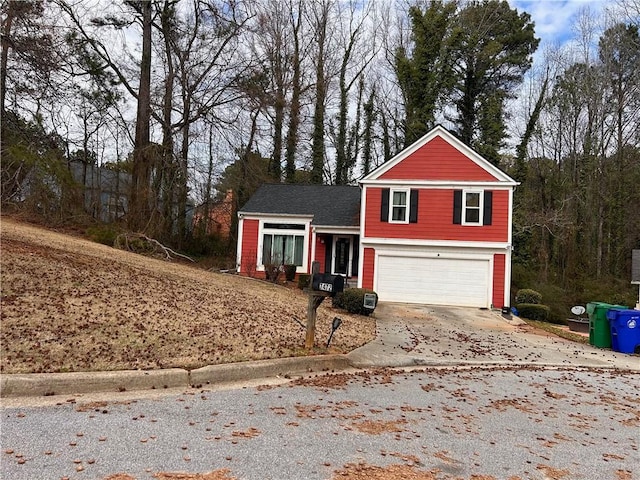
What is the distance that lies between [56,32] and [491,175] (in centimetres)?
1545

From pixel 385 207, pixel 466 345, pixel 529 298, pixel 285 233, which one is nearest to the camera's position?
pixel 466 345

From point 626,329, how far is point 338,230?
12.1 metres

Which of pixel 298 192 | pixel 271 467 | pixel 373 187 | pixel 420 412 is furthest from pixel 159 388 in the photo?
pixel 298 192

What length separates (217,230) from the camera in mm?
30484

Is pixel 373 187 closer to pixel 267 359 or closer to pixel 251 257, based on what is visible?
pixel 251 257

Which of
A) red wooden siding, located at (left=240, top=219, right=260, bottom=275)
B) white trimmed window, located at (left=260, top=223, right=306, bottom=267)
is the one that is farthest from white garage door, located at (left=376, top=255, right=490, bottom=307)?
red wooden siding, located at (left=240, top=219, right=260, bottom=275)

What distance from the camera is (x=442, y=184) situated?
19547 mm

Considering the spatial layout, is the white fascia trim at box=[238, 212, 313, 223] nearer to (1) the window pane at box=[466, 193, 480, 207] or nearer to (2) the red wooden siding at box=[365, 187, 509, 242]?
(2) the red wooden siding at box=[365, 187, 509, 242]

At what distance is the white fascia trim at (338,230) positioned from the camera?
71.1 ft

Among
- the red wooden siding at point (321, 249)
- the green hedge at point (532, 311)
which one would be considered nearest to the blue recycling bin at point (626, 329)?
the green hedge at point (532, 311)

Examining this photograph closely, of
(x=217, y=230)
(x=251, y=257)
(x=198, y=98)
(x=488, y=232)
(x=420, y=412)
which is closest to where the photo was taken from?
(x=420, y=412)

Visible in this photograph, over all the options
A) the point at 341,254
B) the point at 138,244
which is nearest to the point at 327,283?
the point at 138,244

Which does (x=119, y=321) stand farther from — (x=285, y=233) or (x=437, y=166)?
(x=285, y=233)

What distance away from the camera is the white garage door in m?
19.0
